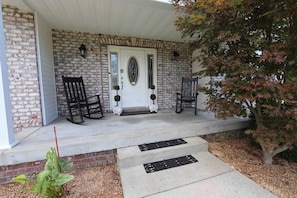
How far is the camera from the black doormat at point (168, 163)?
193 cm

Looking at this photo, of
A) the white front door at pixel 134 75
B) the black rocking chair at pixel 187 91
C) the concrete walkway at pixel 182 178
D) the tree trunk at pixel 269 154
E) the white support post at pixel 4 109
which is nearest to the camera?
the concrete walkway at pixel 182 178

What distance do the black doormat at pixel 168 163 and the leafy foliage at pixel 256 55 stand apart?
79 cm

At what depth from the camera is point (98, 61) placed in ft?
12.9

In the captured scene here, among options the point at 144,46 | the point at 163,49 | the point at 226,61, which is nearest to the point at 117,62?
the point at 144,46

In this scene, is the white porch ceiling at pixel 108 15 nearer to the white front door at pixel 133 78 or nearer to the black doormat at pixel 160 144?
the white front door at pixel 133 78

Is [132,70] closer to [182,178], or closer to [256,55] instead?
[256,55]

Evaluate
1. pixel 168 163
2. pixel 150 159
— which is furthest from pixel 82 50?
pixel 168 163

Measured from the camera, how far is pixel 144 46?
427 centimetres

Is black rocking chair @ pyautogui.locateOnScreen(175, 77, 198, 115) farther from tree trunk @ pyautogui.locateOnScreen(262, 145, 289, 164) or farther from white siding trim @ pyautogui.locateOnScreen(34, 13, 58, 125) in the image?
white siding trim @ pyautogui.locateOnScreen(34, 13, 58, 125)

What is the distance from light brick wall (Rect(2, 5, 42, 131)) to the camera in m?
2.64

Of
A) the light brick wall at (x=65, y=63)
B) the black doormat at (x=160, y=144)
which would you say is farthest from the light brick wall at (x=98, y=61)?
the black doormat at (x=160, y=144)

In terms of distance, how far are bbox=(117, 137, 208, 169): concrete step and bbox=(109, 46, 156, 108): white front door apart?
2304mm

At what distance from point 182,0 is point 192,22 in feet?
1.31

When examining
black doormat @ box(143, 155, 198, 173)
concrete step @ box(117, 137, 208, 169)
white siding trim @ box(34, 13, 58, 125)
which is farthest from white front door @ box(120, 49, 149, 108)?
black doormat @ box(143, 155, 198, 173)
